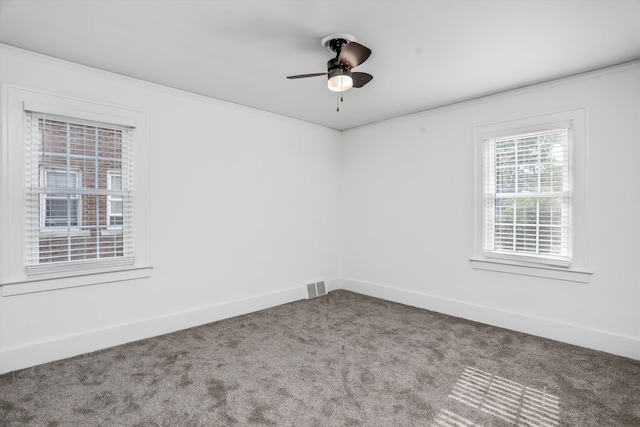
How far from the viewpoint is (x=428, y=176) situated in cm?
448

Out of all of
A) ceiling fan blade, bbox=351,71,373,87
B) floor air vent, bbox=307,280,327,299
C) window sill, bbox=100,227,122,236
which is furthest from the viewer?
floor air vent, bbox=307,280,327,299

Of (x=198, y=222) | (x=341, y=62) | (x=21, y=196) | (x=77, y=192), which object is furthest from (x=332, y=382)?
(x=21, y=196)

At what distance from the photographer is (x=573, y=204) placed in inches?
130

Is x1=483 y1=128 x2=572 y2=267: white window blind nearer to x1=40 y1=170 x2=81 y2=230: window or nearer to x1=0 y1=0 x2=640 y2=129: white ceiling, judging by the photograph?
x1=0 y1=0 x2=640 y2=129: white ceiling

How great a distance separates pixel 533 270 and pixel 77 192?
4568 mm

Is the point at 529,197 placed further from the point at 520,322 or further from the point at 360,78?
the point at 360,78

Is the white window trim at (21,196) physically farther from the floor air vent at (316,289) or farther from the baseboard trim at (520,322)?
the baseboard trim at (520,322)

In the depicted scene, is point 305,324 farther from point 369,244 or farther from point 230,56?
point 230,56

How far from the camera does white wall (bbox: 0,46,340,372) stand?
2.93 meters

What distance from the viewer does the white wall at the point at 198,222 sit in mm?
2928

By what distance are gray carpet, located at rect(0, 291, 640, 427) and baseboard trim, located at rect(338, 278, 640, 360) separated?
0.12m

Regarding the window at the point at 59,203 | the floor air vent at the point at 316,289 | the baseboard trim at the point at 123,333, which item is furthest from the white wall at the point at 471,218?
the window at the point at 59,203

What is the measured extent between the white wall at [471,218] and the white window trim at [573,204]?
59 millimetres

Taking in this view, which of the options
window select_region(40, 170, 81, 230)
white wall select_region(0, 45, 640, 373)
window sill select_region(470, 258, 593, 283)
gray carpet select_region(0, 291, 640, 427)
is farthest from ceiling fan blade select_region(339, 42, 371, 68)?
window sill select_region(470, 258, 593, 283)
